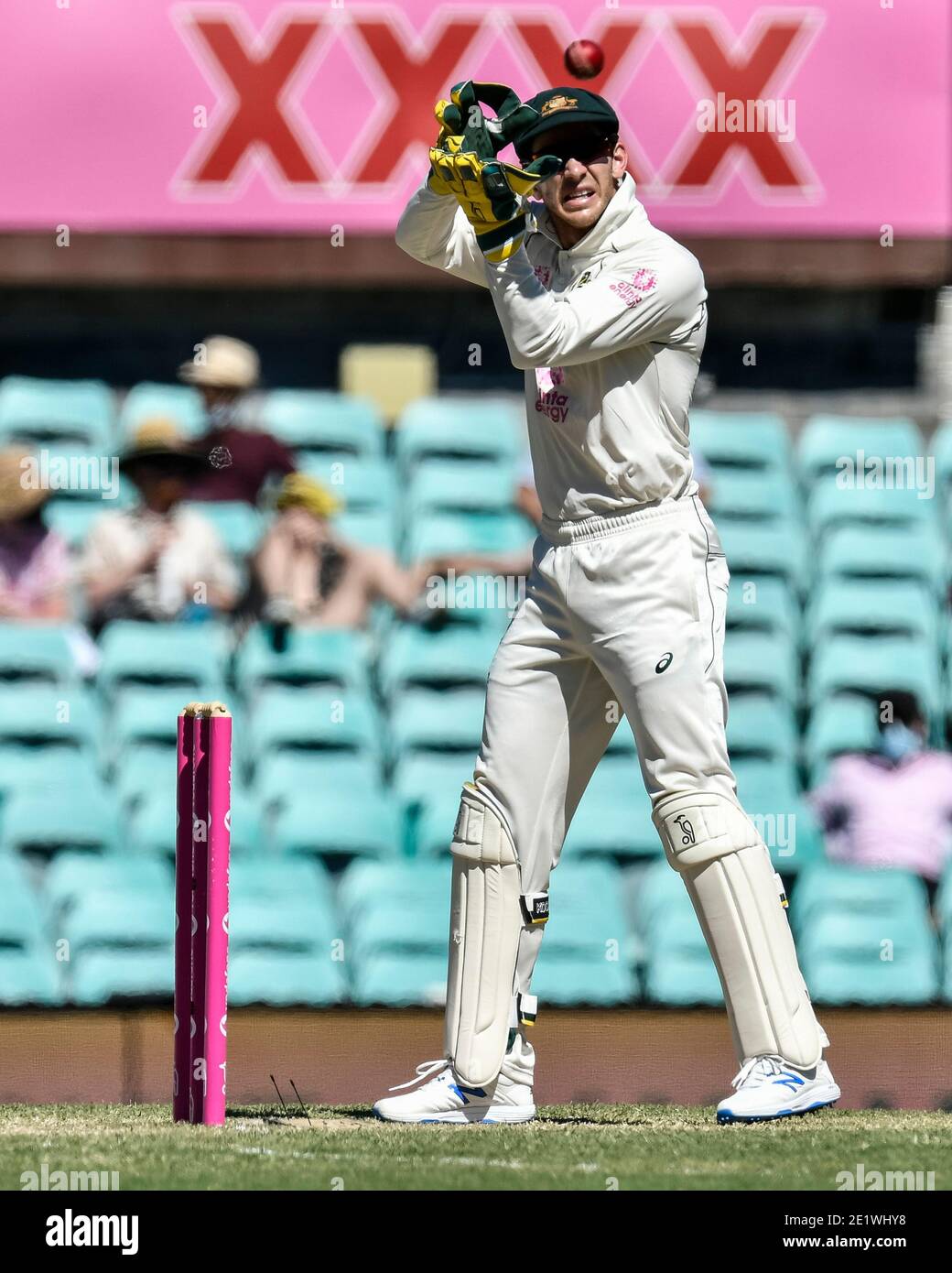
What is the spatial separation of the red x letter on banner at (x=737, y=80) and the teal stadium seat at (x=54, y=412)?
180 cm

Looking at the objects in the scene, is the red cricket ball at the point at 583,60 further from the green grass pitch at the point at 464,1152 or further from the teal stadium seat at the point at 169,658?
the green grass pitch at the point at 464,1152

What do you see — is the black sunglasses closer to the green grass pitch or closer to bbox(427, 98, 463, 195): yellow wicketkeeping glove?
bbox(427, 98, 463, 195): yellow wicketkeeping glove

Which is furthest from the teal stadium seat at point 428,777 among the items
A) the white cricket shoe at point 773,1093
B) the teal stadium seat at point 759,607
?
the white cricket shoe at point 773,1093

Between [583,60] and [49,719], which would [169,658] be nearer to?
[49,719]

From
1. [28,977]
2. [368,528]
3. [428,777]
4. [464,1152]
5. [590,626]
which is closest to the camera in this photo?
[464,1152]

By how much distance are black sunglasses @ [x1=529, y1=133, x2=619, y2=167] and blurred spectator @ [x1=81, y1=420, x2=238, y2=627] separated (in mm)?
2538

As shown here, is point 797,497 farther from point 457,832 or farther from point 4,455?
point 457,832

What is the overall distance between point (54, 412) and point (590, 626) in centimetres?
313

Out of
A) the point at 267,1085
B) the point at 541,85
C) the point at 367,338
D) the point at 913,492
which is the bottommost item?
the point at 267,1085

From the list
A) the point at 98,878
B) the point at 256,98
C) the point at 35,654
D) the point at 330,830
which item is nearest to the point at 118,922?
the point at 98,878

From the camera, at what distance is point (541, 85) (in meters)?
6.07

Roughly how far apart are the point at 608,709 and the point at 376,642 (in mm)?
2341

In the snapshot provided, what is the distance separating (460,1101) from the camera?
3.75 meters
